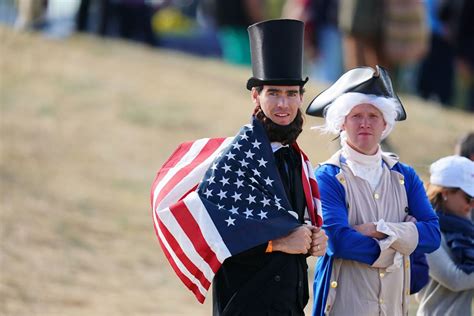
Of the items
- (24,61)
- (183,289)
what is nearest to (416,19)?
(183,289)

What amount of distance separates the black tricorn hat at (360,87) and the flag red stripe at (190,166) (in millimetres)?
515

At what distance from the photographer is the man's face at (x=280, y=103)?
16.9ft

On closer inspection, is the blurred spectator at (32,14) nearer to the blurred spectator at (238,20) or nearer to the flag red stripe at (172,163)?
the blurred spectator at (238,20)

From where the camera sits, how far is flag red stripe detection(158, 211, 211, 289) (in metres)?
5.14

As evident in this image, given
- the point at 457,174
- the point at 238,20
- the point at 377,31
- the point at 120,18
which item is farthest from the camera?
the point at 120,18

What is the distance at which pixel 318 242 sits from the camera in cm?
503

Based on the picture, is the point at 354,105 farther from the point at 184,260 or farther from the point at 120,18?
the point at 120,18

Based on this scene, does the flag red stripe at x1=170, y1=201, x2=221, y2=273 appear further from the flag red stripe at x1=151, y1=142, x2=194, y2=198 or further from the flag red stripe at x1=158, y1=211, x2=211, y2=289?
the flag red stripe at x1=151, y1=142, x2=194, y2=198

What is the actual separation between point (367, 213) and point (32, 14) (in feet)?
35.4

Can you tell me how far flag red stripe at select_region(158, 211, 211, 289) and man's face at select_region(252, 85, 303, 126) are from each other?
654mm

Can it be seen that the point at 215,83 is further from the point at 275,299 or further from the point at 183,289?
the point at 275,299

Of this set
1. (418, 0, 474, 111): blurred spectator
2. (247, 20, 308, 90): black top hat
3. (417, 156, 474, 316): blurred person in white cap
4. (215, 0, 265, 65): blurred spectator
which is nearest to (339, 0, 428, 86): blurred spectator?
(418, 0, 474, 111): blurred spectator

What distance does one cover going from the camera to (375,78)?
17.6ft

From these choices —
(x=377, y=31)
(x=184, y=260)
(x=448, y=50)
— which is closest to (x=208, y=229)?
(x=184, y=260)
